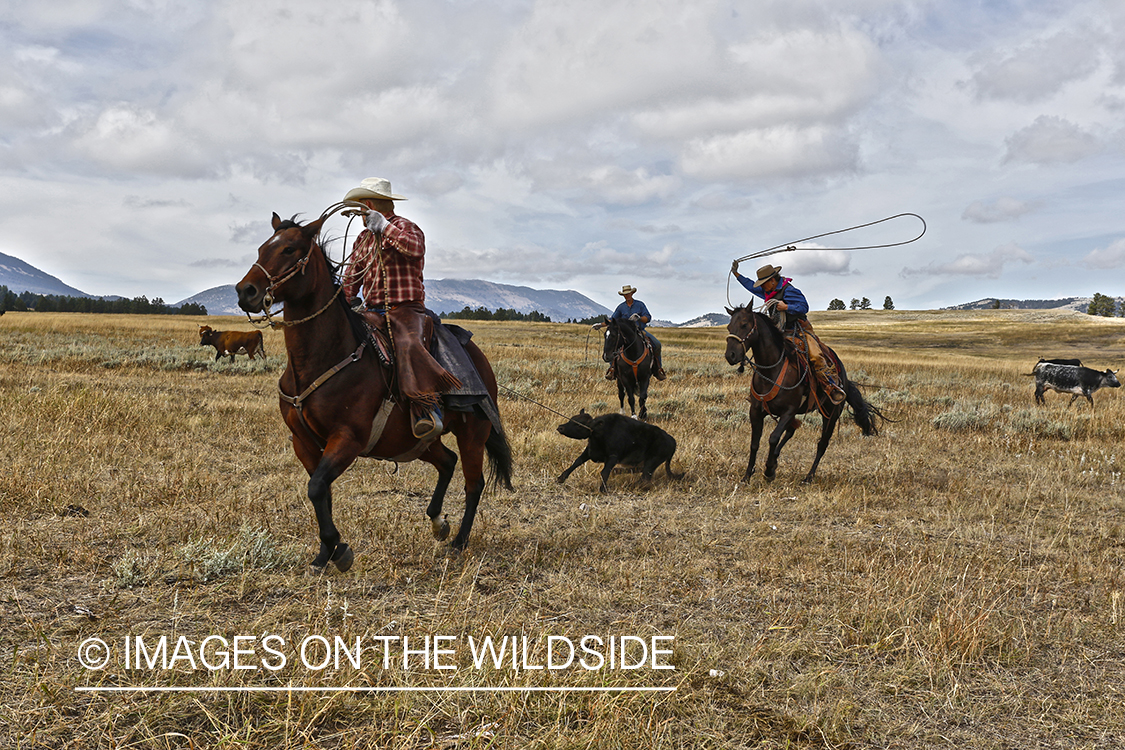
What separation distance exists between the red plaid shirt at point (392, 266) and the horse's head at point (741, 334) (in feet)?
16.5

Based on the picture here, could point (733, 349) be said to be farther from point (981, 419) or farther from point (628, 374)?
point (981, 419)

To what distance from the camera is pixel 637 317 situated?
1512cm

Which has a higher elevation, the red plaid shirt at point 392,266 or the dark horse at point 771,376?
the red plaid shirt at point 392,266

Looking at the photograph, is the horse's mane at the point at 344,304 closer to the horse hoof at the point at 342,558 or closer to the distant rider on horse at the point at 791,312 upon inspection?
the horse hoof at the point at 342,558

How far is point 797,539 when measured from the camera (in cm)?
673

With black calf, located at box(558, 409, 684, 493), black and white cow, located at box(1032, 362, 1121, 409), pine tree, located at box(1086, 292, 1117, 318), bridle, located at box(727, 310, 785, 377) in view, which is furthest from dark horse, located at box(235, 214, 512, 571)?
pine tree, located at box(1086, 292, 1117, 318)

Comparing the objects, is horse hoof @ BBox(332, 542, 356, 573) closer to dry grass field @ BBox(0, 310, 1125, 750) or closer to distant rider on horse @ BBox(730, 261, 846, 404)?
dry grass field @ BBox(0, 310, 1125, 750)

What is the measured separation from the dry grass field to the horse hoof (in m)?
0.16

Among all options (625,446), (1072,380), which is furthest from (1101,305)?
(625,446)

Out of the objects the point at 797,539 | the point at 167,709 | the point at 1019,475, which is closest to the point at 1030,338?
the point at 1019,475

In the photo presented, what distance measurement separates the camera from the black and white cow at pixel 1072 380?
19.4 m

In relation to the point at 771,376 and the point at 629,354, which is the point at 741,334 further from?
the point at 629,354

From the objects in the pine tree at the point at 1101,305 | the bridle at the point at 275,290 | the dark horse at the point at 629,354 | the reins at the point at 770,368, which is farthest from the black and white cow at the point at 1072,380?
the pine tree at the point at 1101,305

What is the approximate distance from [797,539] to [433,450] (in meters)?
3.88
